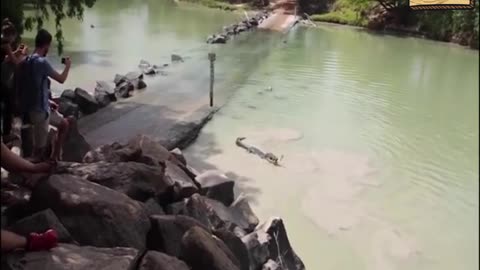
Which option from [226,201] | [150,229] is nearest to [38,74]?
[150,229]

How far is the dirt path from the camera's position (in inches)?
1135

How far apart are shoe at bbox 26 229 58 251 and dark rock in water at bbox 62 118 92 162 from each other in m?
2.28

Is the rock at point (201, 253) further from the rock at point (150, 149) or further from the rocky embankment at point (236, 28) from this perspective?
the rocky embankment at point (236, 28)

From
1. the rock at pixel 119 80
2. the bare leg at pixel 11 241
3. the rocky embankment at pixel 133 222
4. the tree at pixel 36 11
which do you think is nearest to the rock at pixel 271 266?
the rocky embankment at pixel 133 222

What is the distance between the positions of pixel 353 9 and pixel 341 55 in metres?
9.99

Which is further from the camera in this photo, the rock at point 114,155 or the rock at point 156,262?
the rock at point 114,155

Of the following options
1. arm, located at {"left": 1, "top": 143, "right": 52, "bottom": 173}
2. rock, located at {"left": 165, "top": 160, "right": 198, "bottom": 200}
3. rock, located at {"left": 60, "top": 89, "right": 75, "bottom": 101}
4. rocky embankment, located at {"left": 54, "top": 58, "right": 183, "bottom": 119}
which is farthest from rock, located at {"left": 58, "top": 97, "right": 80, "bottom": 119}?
arm, located at {"left": 1, "top": 143, "right": 52, "bottom": 173}

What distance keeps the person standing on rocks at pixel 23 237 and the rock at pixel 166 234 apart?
0.95 metres

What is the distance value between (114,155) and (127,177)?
792mm

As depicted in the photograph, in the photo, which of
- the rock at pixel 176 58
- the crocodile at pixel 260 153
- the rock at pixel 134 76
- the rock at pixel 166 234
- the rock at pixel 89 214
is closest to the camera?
the rock at pixel 89 214

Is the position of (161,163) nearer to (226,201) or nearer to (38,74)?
(226,201)

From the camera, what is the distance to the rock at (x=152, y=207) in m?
5.04

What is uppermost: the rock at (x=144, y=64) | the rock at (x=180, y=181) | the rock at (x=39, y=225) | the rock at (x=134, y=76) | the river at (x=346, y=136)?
the rock at (x=39, y=225)

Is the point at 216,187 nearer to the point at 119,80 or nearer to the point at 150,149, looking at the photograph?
the point at 150,149
